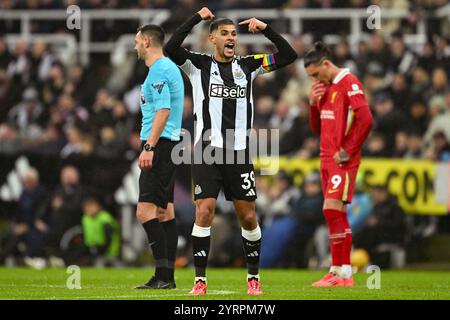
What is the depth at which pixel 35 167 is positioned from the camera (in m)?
20.7

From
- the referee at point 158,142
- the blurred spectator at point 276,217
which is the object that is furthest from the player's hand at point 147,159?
the blurred spectator at point 276,217

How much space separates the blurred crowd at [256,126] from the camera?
18578 millimetres

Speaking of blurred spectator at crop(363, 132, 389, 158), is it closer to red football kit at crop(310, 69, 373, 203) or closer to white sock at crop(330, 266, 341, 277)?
red football kit at crop(310, 69, 373, 203)

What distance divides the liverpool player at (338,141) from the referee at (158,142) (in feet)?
6.64

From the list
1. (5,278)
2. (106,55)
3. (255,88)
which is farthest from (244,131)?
(106,55)

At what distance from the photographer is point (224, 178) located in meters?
11.1

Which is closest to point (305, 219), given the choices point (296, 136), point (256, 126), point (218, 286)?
point (296, 136)

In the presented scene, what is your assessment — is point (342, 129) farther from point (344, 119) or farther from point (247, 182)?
point (247, 182)

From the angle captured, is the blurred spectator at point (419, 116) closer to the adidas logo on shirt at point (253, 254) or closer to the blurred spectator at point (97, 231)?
the blurred spectator at point (97, 231)

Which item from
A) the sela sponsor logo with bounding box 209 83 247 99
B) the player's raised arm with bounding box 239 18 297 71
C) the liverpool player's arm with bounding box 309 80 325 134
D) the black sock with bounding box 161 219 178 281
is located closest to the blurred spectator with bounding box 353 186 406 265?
the liverpool player's arm with bounding box 309 80 325 134

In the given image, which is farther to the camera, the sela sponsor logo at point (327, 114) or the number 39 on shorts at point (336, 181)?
the sela sponsor logo at point (327, 114)

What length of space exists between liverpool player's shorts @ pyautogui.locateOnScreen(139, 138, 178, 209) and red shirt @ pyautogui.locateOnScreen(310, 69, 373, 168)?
7.28 ft

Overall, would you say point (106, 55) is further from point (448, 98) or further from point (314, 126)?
point (314, 126)
